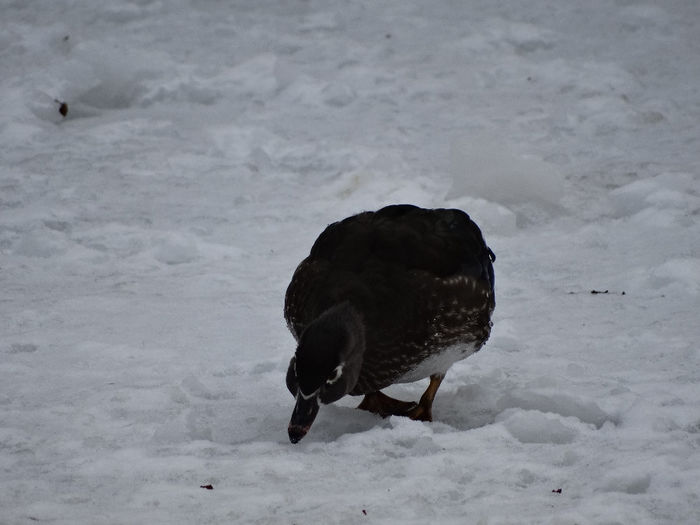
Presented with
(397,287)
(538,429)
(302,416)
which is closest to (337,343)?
(302,416)

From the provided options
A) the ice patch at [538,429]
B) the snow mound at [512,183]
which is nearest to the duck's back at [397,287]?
the ice patch at [538,429]

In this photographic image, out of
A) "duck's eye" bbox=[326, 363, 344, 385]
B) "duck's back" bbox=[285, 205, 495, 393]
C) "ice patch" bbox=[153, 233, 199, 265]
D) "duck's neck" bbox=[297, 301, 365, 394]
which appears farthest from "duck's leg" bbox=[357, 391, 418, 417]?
"ice patch" bbox=[153, 233, 199, 265]

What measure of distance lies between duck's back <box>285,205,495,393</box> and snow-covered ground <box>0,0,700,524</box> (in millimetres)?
320

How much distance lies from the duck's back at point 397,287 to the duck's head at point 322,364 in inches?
4.8

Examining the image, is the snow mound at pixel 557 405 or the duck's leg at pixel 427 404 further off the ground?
the snow mound at pixel 557 405

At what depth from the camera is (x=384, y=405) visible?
405 cm

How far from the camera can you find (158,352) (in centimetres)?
452

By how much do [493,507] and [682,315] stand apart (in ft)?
7.08

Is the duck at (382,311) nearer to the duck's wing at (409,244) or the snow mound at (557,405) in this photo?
the duck's wing at (409,244)

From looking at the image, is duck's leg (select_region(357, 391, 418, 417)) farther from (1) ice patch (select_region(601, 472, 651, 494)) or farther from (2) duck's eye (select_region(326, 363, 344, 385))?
(1) ice patch (select_region(601, 472, 651, 494))

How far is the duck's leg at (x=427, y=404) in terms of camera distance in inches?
155

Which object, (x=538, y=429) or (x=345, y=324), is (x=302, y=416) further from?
(x=538, y=429)

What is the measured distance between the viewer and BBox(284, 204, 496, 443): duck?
3.51 m

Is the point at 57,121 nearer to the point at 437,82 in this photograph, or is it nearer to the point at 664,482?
the point at 437,82
